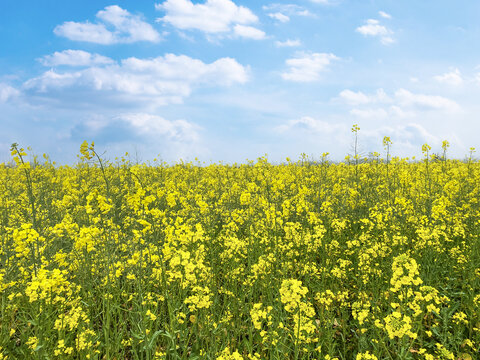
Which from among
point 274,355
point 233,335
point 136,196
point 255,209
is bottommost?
point 233,335

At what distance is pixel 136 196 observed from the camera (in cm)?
255

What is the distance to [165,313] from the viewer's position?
3736mm

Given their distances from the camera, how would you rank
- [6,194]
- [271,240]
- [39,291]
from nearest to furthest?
[39,291], [271,240], [6,194]

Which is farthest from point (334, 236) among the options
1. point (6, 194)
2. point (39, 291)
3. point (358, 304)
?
point (6, 194)

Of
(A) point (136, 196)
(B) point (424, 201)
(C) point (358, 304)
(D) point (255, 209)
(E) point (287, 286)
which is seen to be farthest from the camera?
(B) point (424, 201)

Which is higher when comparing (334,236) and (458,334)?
(334,236)

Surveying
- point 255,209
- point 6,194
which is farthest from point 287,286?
point 6,194

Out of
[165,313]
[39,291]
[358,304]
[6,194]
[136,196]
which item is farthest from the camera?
[6,194]

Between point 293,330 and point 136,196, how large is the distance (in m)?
1.85

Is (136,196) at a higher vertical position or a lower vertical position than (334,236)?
higher

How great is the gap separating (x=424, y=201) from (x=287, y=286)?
6242 mm

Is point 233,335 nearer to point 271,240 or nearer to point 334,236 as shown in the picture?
point 271,240

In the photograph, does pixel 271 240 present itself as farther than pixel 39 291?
Yes

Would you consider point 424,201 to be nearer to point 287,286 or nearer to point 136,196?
point 287,286
